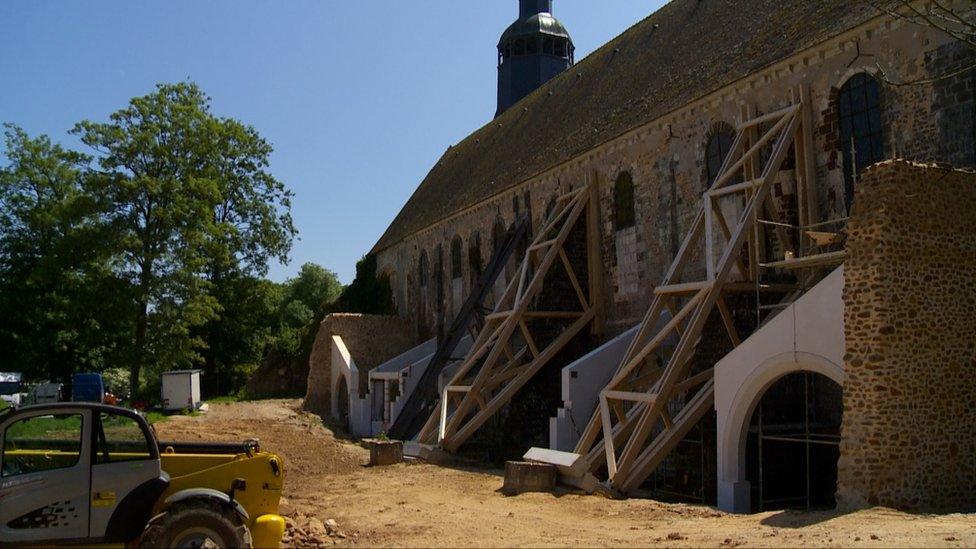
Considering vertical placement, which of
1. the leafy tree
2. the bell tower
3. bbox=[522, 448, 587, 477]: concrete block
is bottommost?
bbox=[522, 448, 587, 477]: concrete block

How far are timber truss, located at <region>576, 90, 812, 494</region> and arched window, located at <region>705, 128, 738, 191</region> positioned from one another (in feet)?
2.51

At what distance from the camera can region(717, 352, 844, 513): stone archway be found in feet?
40.2

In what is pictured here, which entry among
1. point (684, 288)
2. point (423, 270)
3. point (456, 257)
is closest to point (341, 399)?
point (423, 270)

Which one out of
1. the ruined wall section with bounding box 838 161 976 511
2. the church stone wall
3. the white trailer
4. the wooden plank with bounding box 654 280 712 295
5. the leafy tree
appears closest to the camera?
the ruined wall section with bounding box 838 161 976 511

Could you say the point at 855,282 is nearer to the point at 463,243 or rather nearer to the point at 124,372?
the point at 463,243

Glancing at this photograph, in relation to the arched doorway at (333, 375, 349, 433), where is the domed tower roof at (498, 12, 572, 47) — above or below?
above

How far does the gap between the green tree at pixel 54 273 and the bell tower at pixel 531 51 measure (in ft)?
63.5

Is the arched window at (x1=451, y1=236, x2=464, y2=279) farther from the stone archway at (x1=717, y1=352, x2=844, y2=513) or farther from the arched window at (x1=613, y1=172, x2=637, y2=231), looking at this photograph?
the stone archway at (x1=717, y1=352, x2=844, y2=513)

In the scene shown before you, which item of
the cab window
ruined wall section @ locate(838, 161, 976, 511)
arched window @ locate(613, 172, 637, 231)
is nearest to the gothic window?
arched window @ locate(613, 172, 637, 231)

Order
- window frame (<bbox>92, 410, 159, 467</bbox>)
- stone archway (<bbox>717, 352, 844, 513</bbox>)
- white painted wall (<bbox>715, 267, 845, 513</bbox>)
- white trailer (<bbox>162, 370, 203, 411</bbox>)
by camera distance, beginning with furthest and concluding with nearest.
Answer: white trailer (<bbox>162, 370, 203, 411</bbox>), stone archway (<bbox>717, 352, 844, 513</bbox>), white painted wall (<bbox>715, 267, 845, 513</bbox>), window frame (<bbox>92, 410, 159, 467</bbox>)

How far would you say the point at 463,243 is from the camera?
98.8ft

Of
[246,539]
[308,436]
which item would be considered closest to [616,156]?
[308,436]

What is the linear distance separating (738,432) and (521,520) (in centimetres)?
357

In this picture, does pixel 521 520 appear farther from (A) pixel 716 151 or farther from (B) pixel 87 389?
(B) pixel 87 389
